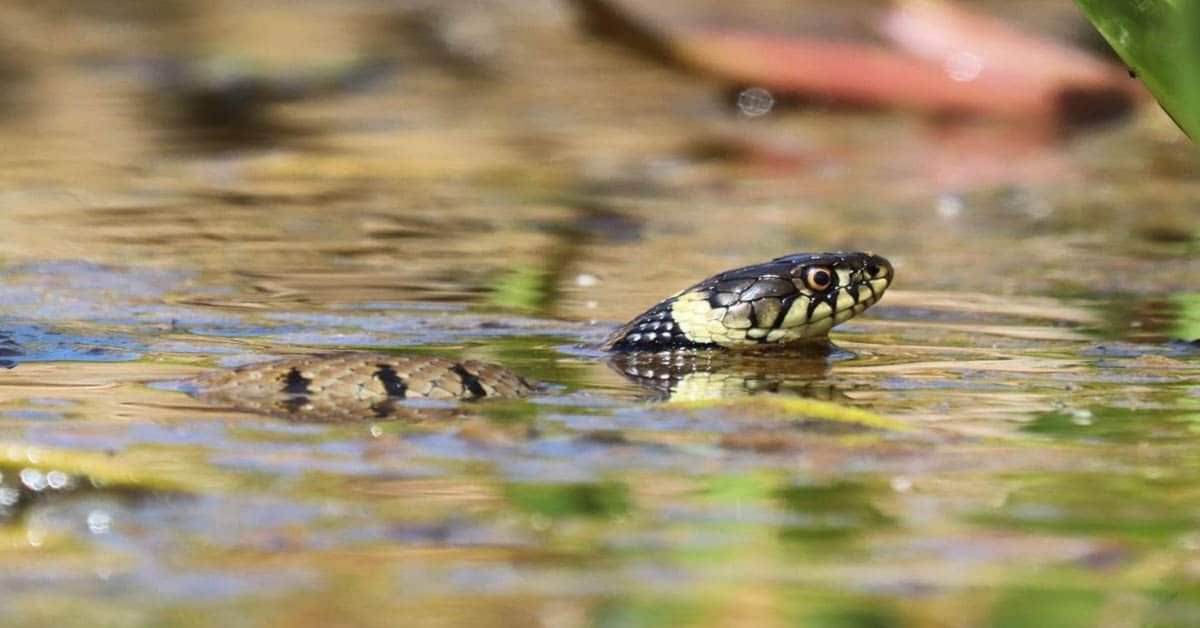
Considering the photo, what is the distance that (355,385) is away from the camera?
4.77m

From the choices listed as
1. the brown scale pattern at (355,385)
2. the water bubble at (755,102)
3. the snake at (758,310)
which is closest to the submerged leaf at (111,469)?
the brown scale pattern at (355,385)

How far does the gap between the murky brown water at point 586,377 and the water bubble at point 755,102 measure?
8.0 inches

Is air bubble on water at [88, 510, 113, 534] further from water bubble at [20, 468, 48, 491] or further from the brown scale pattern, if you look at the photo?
the brown scale pattern

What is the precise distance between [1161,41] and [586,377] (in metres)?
1.72

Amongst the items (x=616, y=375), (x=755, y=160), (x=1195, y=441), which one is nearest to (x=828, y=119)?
(x=755, y=160)

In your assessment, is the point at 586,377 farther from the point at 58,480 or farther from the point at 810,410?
the point at 58,480

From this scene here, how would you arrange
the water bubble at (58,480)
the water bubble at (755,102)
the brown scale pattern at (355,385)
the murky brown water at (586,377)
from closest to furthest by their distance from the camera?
the murky brown water at (586,377)
the water bubble at (58,480)
the brown scale pattern at (355,385)
the water bubble at (755,102)

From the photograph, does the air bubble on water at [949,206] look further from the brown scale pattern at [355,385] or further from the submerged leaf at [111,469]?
the submerged leaf at [111,469]

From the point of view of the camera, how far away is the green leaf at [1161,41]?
13.5ft

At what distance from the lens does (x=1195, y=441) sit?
4.27 metres

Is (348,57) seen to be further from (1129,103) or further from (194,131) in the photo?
(1129,103)

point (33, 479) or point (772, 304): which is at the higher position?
point (772, 304)

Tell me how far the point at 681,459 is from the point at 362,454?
577 millimetres

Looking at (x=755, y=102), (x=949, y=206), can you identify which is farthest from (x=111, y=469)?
(x=755, y=102)
